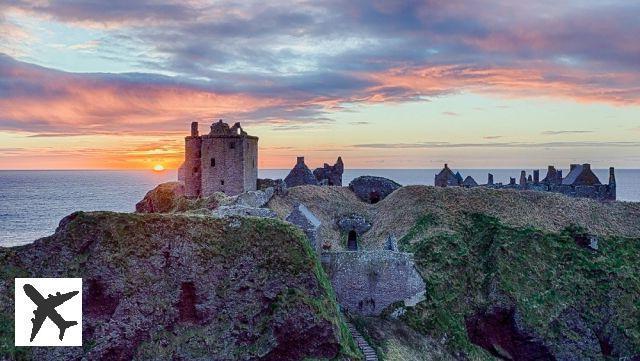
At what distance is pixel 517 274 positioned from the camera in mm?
42344

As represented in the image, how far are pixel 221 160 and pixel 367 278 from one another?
76.9 ft

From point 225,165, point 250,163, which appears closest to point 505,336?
point 250,163

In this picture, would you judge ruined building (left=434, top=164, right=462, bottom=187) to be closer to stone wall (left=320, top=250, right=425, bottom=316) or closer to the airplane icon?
stone wall (left=320, top=250, right=425, bottom=316)

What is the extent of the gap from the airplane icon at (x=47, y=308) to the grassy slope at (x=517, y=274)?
831 inches

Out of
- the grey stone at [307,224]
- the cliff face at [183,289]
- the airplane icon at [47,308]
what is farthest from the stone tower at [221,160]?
the airplane icon at [47,308]

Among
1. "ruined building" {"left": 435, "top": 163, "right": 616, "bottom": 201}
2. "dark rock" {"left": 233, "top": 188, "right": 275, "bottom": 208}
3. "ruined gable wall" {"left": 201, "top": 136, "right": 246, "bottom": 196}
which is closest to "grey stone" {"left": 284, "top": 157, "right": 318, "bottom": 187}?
"ruined gable wall" {"left": 201, "top": 136, "right": 246, "bottom": 196}

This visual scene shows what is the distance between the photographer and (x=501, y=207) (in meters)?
51.6

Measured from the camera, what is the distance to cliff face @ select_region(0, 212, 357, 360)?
26172 millimetres

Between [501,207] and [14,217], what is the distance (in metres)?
122

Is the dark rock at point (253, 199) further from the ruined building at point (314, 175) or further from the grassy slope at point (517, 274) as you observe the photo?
the ruined building at point (314, 175)

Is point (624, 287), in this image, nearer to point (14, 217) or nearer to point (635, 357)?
point (635, 357)

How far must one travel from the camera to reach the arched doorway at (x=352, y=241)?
47.8 m

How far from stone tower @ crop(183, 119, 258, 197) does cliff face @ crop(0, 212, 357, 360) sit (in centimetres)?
2377

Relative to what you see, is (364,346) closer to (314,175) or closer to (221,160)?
(221,160)
